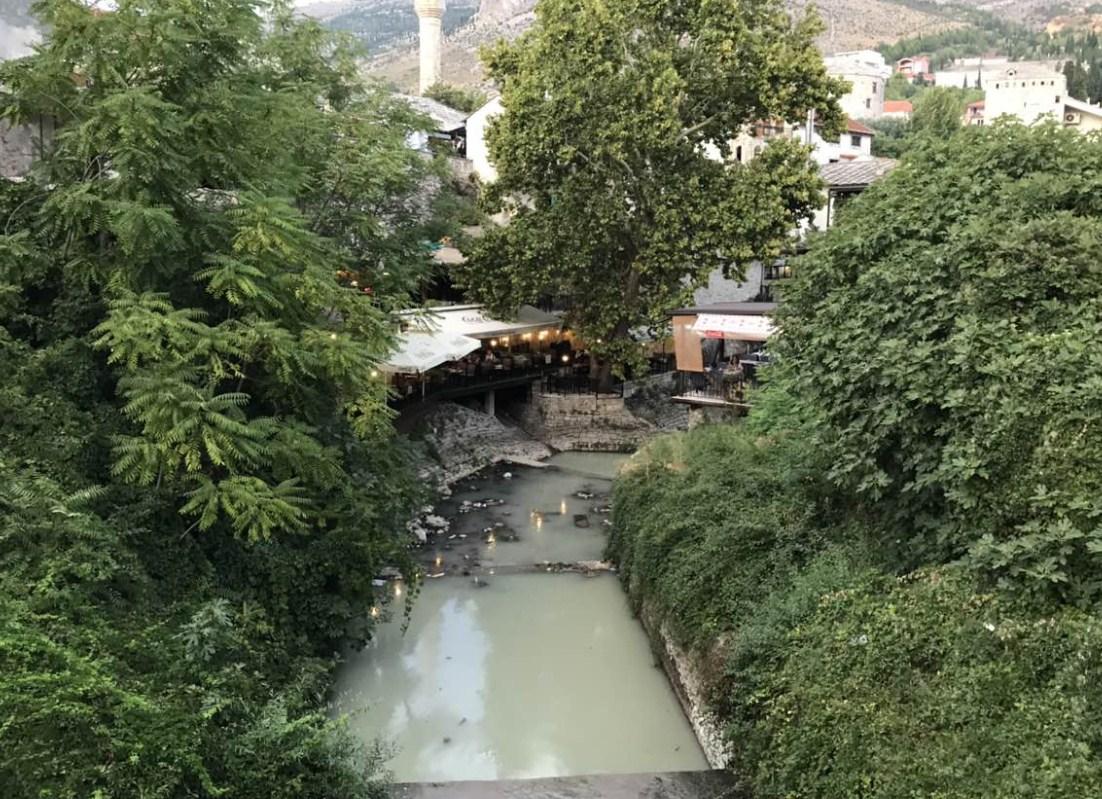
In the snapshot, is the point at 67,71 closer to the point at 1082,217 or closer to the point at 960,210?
the point at 960,210

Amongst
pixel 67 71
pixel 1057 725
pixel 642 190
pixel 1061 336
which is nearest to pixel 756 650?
pixel 1057 725

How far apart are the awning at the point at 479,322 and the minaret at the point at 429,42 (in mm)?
20294

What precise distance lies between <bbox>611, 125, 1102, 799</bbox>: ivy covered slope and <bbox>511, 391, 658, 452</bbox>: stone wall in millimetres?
11215

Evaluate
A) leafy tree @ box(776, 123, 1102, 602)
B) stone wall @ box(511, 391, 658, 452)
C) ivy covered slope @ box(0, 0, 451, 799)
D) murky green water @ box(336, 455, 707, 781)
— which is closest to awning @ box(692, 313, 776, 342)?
stone wall @ box(511, 391, 658, 452)

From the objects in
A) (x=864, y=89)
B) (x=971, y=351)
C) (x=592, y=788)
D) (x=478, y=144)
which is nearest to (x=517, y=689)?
(x=592, y=788)

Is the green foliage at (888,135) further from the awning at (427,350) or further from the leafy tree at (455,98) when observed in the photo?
the leafy tree at (455,98)

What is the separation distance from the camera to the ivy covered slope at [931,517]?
19.0 feet

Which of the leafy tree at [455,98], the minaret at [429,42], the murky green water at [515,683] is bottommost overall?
the murky green water at [515,683]

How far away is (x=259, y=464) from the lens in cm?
822

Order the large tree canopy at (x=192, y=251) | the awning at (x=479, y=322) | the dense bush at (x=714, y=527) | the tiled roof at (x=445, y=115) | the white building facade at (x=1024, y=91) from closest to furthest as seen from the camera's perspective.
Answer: the large tree canopy at (x=192, y=251)
the dense bush at (x=714, y=527)
the awning at (x=479, y=322)
the tiled roof at (x=445, y=115)
the white building facade at (x=1024, y=91)

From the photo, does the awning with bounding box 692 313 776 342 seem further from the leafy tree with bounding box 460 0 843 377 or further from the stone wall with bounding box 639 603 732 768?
the stone wall with bounding box 639 603 732 768

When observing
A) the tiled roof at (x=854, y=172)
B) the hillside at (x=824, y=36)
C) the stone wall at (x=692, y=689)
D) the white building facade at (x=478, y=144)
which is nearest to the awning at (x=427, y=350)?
the stone wall at (x=692, y=689)

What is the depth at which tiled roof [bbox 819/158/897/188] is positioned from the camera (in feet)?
71.3

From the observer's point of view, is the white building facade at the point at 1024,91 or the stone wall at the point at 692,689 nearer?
the stone wall at the point at 692,689
